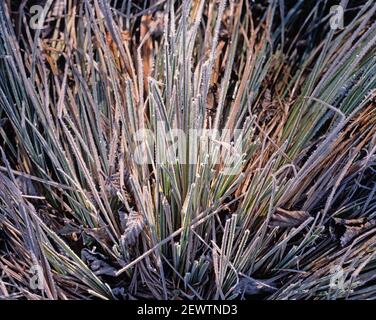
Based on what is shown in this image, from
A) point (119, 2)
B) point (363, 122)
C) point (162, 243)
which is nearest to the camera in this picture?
point (162, 243)

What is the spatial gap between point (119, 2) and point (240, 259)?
0.62 meters

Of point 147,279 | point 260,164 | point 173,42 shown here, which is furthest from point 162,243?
point 173,42

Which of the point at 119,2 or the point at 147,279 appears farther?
the point at 119,2

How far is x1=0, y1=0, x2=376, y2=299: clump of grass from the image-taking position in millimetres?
843

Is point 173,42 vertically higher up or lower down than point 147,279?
higher up

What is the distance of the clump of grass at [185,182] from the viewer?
2.77ft

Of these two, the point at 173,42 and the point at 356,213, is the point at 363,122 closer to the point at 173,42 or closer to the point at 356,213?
the point at 356,213

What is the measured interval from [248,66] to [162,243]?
1.17 ft

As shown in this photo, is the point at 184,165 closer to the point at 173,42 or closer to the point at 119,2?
the point at 173,42

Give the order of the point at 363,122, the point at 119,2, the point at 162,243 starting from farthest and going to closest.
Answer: the point at 119,2 < the point at 363,122 < the point at 162,243

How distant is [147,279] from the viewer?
0.88m

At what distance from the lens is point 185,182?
0.88 meters
